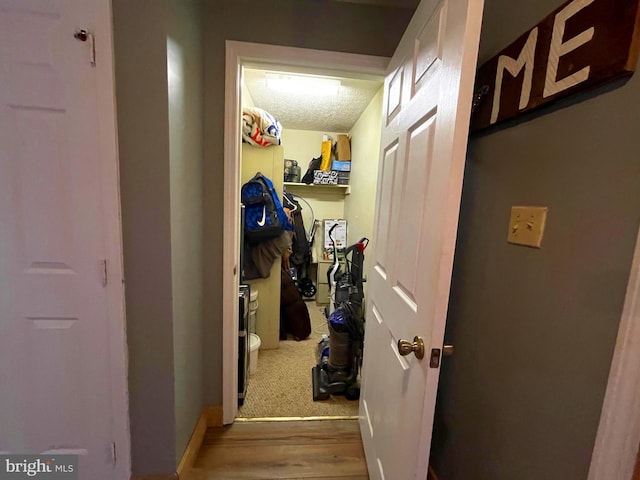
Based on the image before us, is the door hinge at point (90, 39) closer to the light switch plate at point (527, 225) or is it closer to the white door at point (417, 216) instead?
the white door at point (417, 216)

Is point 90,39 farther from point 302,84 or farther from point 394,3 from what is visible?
point 302,84

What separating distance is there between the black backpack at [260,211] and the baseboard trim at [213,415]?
3.61 feet

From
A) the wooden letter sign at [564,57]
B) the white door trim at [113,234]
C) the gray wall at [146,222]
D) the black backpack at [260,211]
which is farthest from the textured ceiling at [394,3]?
the black backpack at [260,211]

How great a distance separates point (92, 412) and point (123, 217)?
785 mm

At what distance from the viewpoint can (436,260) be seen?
697 millimetres

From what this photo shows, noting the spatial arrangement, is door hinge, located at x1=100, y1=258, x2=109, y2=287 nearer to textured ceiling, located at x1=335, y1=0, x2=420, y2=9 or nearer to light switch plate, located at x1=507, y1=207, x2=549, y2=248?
light switch plate, located at x1=507, y1=207, x2=549, y2=248

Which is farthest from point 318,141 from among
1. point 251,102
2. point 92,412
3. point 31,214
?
point 92,412

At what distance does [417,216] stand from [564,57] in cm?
51

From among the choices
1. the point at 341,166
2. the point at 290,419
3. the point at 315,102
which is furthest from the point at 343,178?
the point at 290,419

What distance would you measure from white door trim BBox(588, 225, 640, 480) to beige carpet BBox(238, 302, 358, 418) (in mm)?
1392

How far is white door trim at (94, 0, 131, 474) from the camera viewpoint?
3.01ft

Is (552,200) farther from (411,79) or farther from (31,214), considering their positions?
(31,214)

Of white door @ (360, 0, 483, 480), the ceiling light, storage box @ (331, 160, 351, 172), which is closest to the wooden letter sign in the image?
white door @ (360, 0, 483, 480)

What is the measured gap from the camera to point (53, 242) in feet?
3.22
